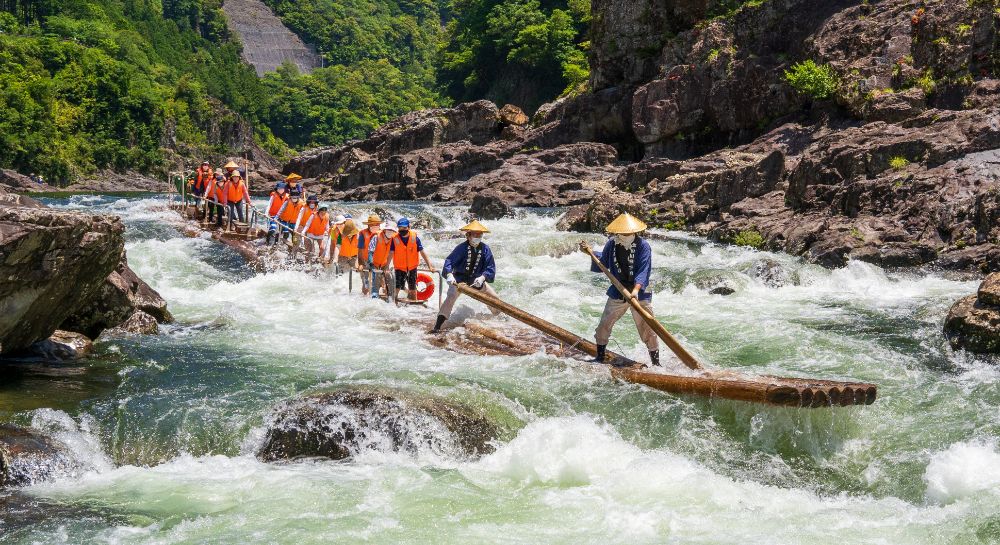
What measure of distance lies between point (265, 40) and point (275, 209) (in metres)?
147

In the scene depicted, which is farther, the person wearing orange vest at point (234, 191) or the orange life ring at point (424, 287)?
the person wearing orange vest at point (234, 191)

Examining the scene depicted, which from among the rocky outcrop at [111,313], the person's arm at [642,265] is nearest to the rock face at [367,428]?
the person's arm at [642,265]

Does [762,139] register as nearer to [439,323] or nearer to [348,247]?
[348,247]

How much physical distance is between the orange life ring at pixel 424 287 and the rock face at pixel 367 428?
22.2 feet

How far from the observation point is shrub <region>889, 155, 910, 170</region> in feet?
74.5

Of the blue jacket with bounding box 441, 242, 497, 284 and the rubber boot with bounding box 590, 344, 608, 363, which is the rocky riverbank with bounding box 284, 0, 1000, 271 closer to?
the blue jacket with bounding box 441, 242, 497, 284

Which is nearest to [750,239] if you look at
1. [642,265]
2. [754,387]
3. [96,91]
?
[642,265]

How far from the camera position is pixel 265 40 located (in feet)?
522

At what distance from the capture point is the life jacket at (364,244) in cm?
1619

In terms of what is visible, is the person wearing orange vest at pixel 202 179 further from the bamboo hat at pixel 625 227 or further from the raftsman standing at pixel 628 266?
the bamboo hat at pixel 625 227

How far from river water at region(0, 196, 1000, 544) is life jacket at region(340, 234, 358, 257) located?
273 cm

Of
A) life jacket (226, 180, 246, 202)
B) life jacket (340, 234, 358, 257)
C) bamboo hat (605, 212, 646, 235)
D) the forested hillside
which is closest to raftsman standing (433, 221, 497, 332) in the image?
bamboo hat (605, 212, 646, 235)

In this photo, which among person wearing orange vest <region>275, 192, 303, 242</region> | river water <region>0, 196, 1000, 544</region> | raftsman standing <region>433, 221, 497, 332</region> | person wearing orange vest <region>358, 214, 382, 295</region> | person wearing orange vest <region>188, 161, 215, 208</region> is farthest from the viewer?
person wearing orange vest <region>188, 161, 215, 208</region>

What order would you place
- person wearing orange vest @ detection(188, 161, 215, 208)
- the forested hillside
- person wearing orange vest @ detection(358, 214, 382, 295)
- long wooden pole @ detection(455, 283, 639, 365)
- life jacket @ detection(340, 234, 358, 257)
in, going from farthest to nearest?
the forested hillside < person wearing orange vest @ detection(188, 161, 215, 208) < life jacket @ detection(340, 234, 358, 257) < person wearing orange vest @ detection(358, 214, 382, 295) < long wooden pole @ detection(455, 283, 639, 365)
